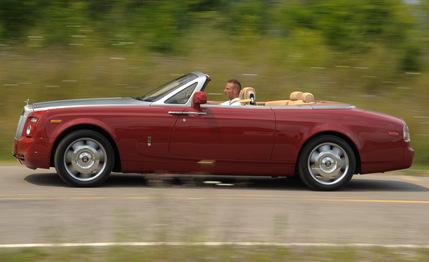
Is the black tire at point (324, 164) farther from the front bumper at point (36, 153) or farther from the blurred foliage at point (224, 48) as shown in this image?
the blurred foliage at point (224, 48)

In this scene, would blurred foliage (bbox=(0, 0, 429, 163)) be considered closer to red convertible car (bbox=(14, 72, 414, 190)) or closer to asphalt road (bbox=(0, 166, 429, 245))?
asphalt road (bbox=(0, 166, 429, 245))

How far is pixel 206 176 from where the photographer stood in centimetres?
1143

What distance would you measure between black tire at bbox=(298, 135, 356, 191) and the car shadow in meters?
0.35

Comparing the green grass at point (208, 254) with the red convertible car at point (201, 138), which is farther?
the red convertible car at point (201, 138)

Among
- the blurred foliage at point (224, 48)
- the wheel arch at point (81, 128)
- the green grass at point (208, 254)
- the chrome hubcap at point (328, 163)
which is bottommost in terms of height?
the green grass at point (208, 254)

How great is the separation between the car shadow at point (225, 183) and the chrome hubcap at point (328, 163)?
39cm

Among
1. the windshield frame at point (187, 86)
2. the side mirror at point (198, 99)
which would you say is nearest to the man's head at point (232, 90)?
the windshield frame at point (187, 86)

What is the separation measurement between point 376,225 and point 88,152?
144 inches

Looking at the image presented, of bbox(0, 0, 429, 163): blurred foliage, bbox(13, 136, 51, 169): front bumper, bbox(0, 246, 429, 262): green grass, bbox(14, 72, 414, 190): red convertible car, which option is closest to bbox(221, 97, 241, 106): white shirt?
bbox(14, 72, 414, 190): red convertible car

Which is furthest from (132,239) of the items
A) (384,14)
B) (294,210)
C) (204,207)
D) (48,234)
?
(384,14)

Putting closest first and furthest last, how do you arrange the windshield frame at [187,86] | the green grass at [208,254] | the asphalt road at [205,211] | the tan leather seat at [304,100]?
the green grass at [208,254] < the asphalt road at [205,211] < the windshield frame at [187,86] < the tan leather seat at [304,100]

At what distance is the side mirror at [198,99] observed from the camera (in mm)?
10492

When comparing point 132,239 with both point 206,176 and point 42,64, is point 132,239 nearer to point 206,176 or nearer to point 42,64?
point 206,176

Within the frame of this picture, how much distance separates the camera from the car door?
1054 cm
